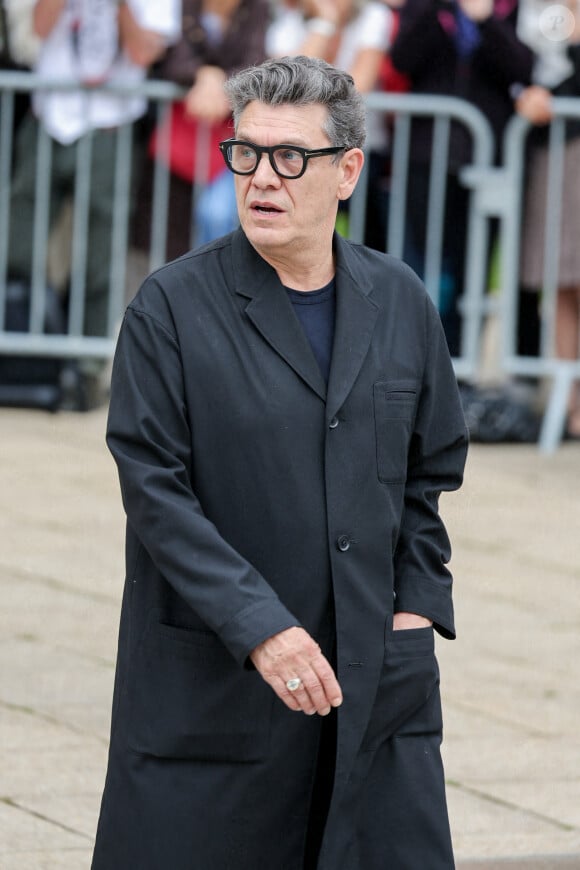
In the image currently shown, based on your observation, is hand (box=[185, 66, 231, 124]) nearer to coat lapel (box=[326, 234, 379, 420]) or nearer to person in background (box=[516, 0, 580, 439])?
person in background (box=[516, 0, 580, 439])

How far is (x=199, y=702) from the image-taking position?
3.12m

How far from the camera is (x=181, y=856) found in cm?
312

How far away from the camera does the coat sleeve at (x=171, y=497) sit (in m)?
2.96

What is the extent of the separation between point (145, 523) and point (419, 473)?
0.58 metres

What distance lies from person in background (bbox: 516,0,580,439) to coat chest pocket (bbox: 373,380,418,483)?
6.01m

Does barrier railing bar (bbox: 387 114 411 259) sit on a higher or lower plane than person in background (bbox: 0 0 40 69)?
lower

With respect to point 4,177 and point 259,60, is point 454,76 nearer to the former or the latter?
point 259,60

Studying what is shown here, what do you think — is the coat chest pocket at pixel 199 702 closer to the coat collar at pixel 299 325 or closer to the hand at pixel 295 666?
the hand at pixel 295 666

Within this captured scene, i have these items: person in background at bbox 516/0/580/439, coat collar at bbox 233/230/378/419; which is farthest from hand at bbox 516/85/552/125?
coat collar at bbox 233/230/378/419

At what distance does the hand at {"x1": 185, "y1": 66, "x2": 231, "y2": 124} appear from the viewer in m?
8.91

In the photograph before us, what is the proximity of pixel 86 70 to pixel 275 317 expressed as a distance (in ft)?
20.2

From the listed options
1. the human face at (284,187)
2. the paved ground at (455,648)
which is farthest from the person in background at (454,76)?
the human face at (284,187)

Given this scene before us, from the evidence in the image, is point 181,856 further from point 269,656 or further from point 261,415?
point 261,415

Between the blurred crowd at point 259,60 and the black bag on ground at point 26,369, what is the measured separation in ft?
0.51
